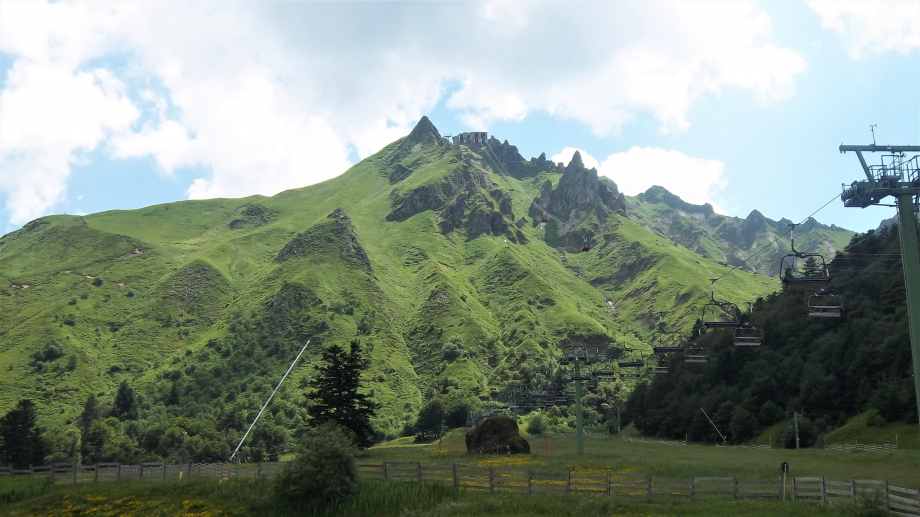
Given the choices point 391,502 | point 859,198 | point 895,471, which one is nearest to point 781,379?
point 895,471

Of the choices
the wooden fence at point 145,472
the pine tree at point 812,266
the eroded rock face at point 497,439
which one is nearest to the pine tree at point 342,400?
the eroded rock face at point 497,439

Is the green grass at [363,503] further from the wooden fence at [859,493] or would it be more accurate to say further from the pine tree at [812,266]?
the pine tree at [812,266]

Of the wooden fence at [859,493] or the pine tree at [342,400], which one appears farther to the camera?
the pine tree at [342,400]

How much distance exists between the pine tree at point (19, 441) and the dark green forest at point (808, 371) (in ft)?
355

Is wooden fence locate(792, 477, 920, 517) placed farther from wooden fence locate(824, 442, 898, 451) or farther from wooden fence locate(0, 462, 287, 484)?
wooden fence locate(824, 442, 898, 451)

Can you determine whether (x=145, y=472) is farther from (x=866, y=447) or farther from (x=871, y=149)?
(x=866, y=447)

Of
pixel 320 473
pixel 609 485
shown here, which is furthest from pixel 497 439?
pixel 609 485

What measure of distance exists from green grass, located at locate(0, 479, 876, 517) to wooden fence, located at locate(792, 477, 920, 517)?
4.80ft

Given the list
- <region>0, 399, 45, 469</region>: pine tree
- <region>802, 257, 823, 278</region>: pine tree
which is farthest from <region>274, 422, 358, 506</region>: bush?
<region>0, 399, 45, 469</region>: pine tree

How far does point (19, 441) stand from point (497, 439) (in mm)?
78194

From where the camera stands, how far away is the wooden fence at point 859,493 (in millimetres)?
29766

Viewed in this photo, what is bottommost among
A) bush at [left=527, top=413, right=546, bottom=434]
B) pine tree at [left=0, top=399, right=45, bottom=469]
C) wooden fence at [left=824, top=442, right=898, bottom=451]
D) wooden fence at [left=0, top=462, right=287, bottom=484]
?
bush at [left=527, top=413, right=546, bottom=434]

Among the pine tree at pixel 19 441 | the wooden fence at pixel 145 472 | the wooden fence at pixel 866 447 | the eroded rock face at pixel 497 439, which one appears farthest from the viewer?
the pine tree at pixel 19 441

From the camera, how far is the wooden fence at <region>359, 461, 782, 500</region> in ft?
123
